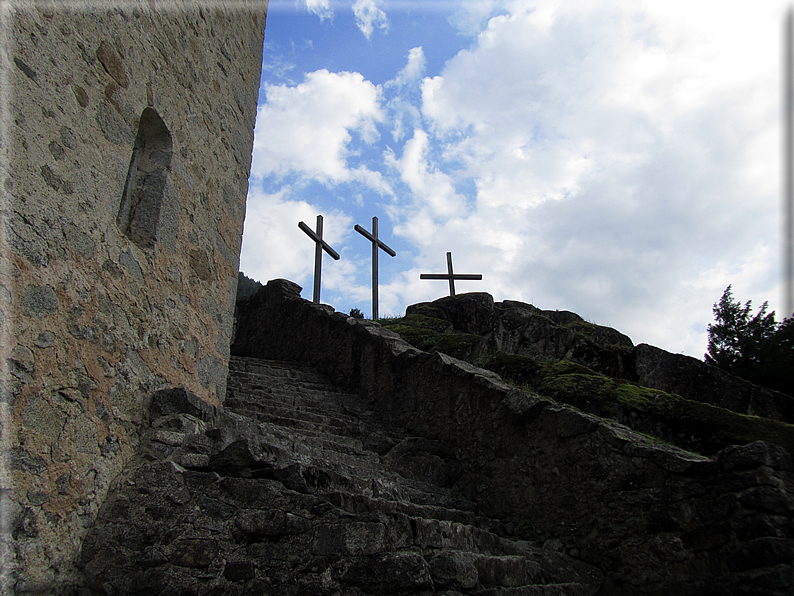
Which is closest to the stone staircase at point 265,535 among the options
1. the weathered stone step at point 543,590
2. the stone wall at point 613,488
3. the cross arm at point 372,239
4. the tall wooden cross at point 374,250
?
the weathered stone step at point 543,590

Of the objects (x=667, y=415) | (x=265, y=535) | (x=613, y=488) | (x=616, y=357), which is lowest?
(x=265, y=535)

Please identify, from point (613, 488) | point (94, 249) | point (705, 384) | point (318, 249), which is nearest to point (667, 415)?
point (613, 488)

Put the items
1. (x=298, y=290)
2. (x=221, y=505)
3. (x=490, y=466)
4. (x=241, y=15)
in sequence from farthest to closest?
(x=298, y=290) < (x=241, y=15) < (x=490, y=466) < (x=221, y=505)

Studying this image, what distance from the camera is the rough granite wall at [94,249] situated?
251 centimetres

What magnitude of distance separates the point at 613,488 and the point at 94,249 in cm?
376

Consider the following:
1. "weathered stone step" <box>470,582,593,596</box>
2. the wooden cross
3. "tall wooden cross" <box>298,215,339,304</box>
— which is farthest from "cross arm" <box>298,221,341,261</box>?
"weathered stone step" <box>470,582,593,596</box>

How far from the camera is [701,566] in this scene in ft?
10.6

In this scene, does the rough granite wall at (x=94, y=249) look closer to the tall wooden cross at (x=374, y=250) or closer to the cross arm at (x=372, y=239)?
the tall wooden cross at (x=374, y=250)

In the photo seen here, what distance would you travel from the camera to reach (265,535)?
2.74 metres

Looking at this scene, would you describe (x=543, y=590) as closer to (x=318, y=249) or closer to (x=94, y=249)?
(x=94, y=249)

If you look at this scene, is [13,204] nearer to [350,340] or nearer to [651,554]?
[651,554]

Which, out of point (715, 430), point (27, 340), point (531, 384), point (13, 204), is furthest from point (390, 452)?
point (13, 204)

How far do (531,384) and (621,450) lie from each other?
173cm

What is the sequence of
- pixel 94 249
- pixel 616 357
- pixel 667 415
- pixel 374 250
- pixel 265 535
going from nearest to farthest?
1. pixel 265 535
2. pixel 94 249
3. pixel 667 415
4. pixel 616 357
5. pixel 374 250
